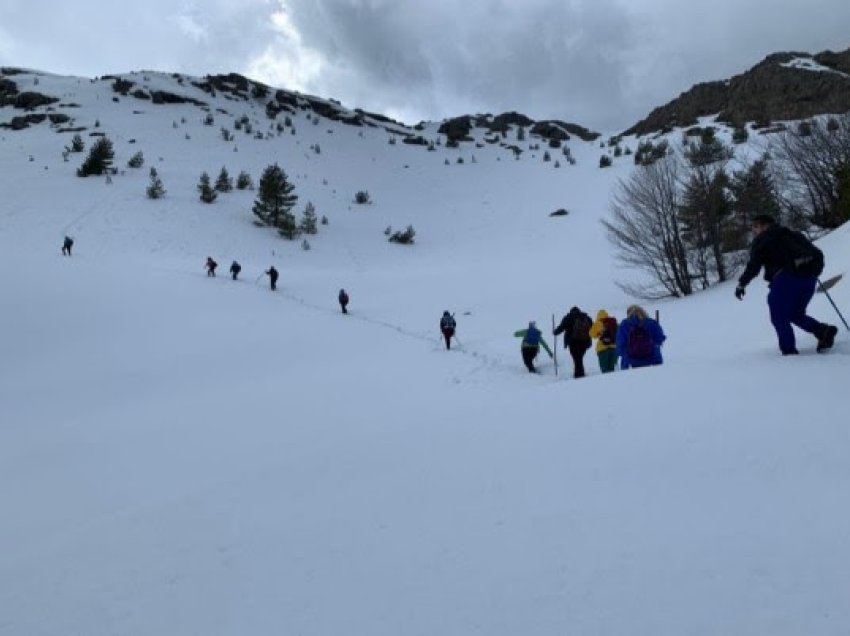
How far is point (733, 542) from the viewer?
227cm

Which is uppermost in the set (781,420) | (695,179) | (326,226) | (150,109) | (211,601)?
(150,109)

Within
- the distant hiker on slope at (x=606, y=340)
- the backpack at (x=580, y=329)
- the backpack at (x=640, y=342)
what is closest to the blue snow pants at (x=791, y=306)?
the backpack at (x=640, y=342)

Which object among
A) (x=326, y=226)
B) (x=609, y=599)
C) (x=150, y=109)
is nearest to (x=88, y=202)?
(x=326, y=226)

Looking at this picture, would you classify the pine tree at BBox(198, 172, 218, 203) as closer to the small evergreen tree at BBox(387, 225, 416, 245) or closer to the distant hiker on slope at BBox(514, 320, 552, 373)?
the small evergreen tree at BBox(387, 225, 416, 245)

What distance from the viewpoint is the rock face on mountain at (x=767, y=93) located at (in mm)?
41625

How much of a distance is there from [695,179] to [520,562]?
734 inches

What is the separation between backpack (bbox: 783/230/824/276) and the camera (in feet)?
14.9

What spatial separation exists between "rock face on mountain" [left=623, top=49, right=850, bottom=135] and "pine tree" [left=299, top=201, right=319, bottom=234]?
32483 mm

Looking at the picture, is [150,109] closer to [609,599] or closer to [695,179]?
[695,179]

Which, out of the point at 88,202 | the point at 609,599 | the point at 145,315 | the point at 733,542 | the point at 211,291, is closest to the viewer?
the point at 609,599

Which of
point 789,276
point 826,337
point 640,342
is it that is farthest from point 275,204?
point 826,337

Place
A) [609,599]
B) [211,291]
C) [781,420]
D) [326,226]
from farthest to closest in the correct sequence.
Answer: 1. [326,226]
2. [211,291]
3. [781,420]
4. [609,599]

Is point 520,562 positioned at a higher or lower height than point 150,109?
lower

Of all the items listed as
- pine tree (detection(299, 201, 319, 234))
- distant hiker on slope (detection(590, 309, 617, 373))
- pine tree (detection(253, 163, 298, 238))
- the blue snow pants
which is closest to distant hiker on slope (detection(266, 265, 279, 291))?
pine tree (detection(253, 163, 298, 238))
